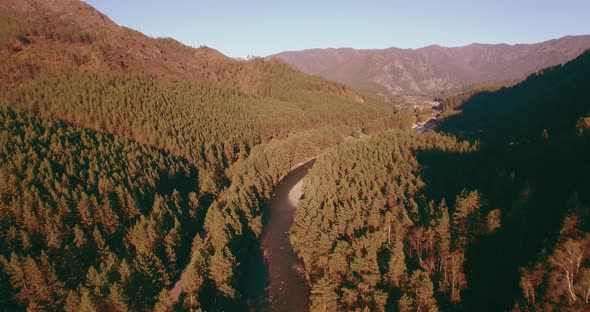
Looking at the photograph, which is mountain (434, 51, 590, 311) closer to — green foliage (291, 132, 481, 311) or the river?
green foliage (291, 132, 481, 311)

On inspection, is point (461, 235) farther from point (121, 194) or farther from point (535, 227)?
point (121, 194)

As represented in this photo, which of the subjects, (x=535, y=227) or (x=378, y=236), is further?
(x=378, y=236)

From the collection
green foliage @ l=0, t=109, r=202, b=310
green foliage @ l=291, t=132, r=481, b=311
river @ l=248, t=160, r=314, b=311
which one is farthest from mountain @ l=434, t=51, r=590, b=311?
green foliage @ l=0, t=109, r=202, b=310

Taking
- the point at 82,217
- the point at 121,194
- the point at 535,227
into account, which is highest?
the point at 535,227

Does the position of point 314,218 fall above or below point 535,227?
below

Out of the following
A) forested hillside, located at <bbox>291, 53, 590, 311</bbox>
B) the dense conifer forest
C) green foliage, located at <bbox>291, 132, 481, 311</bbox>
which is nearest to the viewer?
forested hillside, located at <bbox>291, 53, 590, 311</bbox>

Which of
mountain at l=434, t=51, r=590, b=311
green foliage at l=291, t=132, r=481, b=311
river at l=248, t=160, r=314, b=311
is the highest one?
mountain at l=434, t=51, r=590, b=311

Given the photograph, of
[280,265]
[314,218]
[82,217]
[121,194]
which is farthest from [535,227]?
[82,217]

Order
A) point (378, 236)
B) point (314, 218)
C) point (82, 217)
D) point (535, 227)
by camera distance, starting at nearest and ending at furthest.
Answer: point (535, 227), point (378, 236), point (82, 217), point (314, 218)

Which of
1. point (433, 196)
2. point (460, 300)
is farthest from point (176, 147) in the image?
point (460, 300)
